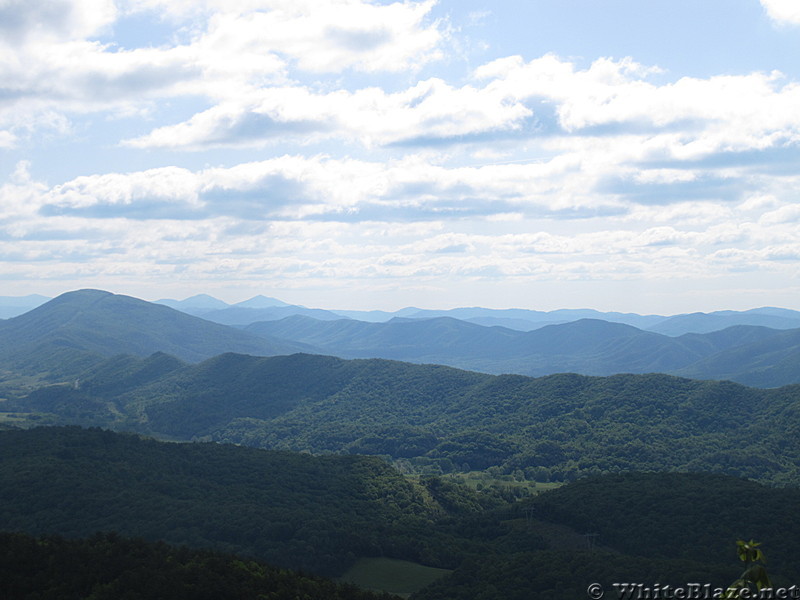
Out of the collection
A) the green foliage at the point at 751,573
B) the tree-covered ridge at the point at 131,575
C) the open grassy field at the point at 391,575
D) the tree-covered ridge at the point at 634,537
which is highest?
the green foliage at the point at 751,573

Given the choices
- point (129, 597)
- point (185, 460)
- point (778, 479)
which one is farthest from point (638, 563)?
Answer: point (778, 479)

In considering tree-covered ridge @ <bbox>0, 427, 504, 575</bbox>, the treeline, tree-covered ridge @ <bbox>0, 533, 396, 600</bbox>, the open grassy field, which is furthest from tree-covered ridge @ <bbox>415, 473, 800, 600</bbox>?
tree-covered ridge @ <bbox>0, 533, 396, 600</bbox>

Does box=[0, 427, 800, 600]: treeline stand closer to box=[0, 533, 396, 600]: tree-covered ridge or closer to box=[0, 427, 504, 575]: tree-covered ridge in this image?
box=[0, 427, 504, 575]: tree-covered ridge

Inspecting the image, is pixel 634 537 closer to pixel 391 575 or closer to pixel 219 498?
pixel 391 575

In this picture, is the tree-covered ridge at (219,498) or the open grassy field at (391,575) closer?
the open grassy field at (391,575)

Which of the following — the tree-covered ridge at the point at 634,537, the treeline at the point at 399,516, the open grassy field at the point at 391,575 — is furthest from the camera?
the open grassy field at the point at 391,575

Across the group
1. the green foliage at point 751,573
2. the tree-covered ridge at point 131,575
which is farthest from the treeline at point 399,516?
the green foliage at point 751,573

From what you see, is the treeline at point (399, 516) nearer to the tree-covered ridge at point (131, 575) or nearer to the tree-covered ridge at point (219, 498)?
the tree-covered ridge at point (219, 498)
